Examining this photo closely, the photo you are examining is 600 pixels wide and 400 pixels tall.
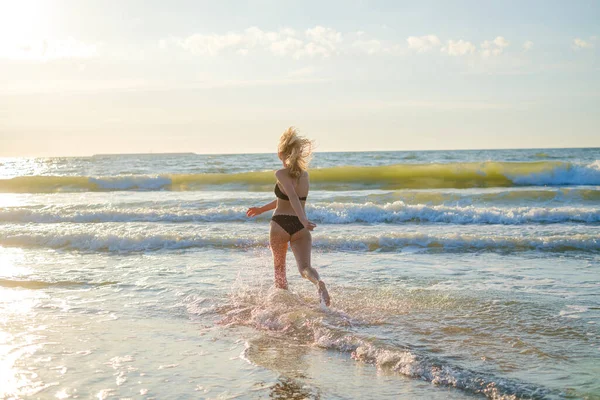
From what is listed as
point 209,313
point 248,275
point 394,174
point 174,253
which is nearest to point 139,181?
point 394,174

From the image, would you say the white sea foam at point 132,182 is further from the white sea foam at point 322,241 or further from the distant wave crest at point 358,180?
the white sea foam at point 322,241

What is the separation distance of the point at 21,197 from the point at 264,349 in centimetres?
2067

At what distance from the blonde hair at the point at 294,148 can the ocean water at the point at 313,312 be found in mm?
1516

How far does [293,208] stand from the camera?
237 inches

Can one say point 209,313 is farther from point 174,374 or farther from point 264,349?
point 174,374

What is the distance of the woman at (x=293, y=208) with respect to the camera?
19.4 feet

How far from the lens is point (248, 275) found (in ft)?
27.8

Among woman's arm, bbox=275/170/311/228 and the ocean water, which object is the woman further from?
the ocean water

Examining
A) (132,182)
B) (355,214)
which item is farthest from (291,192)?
(132,182)

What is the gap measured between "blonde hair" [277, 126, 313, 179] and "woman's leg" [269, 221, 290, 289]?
0.70 meters

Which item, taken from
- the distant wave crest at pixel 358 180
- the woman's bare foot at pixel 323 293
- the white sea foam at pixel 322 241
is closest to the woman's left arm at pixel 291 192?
the woman's bare foot at pixel 323 293

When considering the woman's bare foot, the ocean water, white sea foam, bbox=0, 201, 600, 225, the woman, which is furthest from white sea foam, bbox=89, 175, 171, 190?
the woman's bare foot

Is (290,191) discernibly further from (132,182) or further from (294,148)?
(132,182)

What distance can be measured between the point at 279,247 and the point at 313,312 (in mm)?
793
